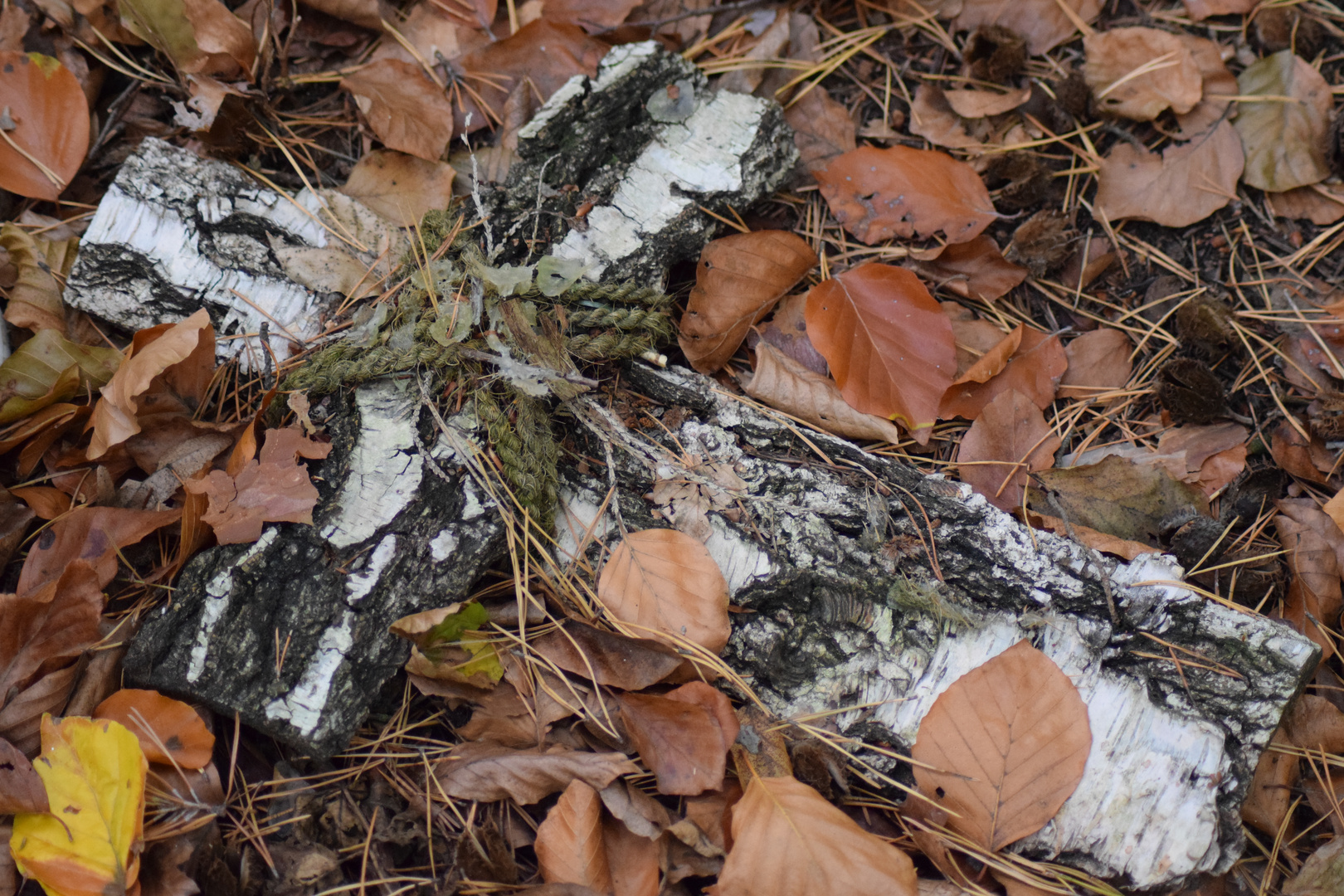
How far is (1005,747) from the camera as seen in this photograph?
1.48 meters

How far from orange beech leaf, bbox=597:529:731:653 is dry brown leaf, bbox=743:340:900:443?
18.3 inches

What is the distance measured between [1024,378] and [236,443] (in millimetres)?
1889

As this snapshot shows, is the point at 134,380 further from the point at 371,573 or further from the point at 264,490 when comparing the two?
the point at 371,573

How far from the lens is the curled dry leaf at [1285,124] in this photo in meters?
2.05

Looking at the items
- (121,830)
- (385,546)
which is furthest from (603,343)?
(121,830)

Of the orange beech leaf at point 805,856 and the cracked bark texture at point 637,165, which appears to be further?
the cracked bark texture at point 637,165

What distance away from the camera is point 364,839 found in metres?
1.50

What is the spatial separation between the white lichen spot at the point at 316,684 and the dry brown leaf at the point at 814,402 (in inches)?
40.9

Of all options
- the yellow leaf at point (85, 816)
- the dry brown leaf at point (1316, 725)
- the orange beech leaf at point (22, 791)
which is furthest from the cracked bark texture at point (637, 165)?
the dry brown leaf at point (1316, 725)

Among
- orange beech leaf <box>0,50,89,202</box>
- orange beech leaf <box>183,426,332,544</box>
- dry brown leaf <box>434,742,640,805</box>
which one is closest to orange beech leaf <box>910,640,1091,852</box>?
dry brown leaf <box>434,742,640,805</box>

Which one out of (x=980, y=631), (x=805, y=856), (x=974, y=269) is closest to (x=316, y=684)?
(x=805, y=856)

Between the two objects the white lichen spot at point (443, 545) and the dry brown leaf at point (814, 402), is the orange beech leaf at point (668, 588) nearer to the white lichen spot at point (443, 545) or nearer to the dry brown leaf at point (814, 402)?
the white lichen spot at point (443, 545)

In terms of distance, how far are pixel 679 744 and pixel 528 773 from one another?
0.30 m

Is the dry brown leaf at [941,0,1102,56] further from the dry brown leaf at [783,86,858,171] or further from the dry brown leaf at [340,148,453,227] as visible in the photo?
the dry brown leaf at [340,148,453,227]
